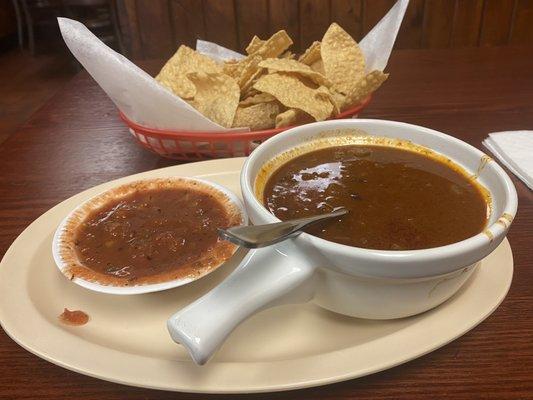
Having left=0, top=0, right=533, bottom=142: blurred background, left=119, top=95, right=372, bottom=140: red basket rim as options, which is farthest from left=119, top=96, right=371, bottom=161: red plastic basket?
left=0, top=0, right=533, bottom=142: blurred background

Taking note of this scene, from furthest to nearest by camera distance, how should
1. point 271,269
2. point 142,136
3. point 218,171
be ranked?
point 142,136, point 218,171, point 271,269

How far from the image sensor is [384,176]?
861 millimetres

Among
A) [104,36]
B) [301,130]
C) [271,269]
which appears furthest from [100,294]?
[104,36]

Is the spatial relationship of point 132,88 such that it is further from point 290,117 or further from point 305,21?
point 305,21

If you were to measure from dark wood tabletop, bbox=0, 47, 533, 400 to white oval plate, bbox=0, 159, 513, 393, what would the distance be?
1.5 inches

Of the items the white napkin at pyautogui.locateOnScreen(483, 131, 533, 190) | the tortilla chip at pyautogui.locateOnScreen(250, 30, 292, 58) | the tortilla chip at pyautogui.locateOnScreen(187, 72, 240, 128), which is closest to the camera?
the white napkin at pyautogui.locateOnScreen(483, 131, 533, 190)

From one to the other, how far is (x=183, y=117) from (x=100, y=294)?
1.78 feet

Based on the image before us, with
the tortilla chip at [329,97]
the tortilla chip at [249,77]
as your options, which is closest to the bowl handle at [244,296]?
the tortilla chip at [329,97]

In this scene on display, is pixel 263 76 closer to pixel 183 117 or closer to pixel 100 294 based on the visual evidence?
pixel 183 117

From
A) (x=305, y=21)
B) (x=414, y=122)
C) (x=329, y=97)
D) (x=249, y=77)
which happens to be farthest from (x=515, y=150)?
(x=305, y=21)

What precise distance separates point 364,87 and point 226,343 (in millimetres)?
815

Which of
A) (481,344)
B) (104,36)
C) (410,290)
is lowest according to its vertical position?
(104,36)

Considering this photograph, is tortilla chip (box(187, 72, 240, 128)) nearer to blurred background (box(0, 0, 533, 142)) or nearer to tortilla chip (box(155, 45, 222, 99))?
tortilla chip (box(155, 45, 222, 99))

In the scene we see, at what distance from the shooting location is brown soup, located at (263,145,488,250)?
2.31 feet
